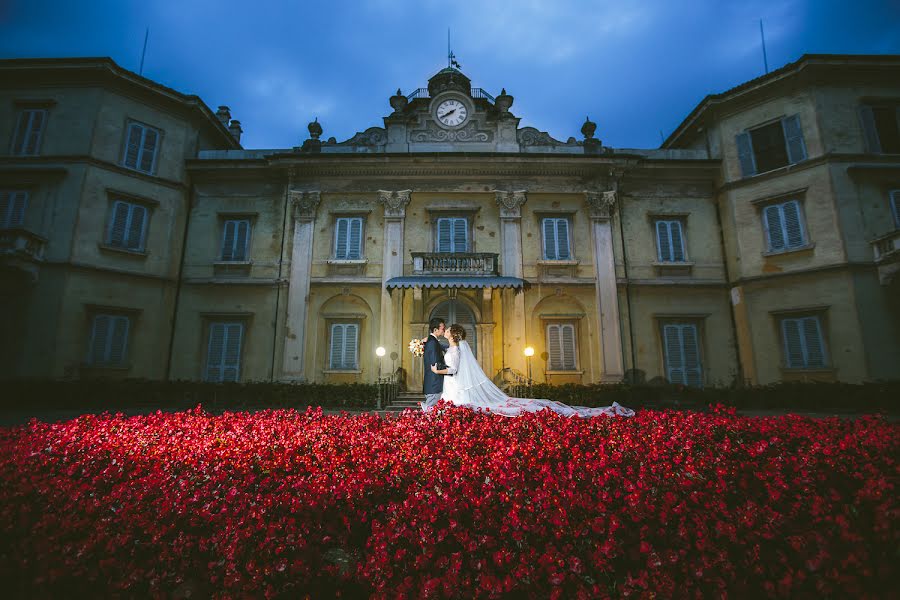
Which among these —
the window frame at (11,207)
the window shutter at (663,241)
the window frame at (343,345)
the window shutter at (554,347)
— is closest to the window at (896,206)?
the window shutter at (663,241)

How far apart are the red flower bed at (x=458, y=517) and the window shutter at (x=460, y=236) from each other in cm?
1166

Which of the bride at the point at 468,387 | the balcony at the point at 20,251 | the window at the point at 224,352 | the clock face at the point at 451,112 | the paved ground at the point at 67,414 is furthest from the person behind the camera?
the clock face at the point at 451,112

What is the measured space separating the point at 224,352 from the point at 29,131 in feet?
34.7

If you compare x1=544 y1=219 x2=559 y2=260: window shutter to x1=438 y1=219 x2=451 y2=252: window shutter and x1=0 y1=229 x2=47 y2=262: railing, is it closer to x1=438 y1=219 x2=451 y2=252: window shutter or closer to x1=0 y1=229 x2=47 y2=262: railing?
x1=438 y1=219 x2=451 y2=252: window shutter

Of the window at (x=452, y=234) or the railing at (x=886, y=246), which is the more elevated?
the window at (x=452, y=234)

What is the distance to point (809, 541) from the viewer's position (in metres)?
2.74

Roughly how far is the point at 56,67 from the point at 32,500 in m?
18.7

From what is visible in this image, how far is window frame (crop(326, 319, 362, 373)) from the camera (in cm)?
1539

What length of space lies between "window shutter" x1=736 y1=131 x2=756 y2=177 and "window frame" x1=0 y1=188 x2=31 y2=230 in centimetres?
2607

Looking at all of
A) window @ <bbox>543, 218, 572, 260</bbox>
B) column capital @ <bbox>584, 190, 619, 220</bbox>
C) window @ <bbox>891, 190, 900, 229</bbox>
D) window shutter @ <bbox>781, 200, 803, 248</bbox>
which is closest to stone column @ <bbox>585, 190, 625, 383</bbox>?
column capital @ <bbox>584, 190, 619, 220</bbox>

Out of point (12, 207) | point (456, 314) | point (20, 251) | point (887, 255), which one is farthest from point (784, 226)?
point (12, 207)

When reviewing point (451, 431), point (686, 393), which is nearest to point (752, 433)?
point (451, 431)

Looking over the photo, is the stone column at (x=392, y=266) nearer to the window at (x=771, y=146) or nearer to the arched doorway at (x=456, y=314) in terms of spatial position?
the arched doorway at (x=456, y=314)

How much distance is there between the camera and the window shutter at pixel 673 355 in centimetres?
1538
